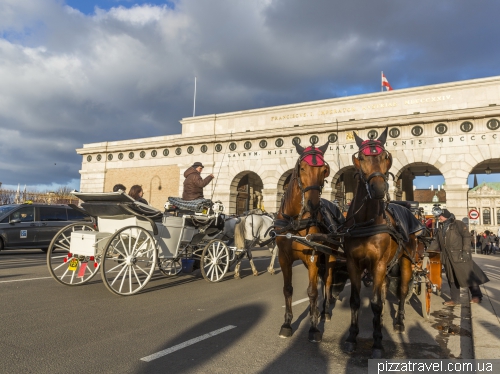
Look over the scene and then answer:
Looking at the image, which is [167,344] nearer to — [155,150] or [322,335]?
A: [322,335]

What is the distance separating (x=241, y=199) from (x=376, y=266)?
24.0 metres

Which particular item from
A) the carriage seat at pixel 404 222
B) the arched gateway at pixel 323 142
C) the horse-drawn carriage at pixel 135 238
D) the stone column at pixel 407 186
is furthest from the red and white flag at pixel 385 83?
the carriage seat at pixel 404 222

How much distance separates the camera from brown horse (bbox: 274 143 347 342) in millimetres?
4254

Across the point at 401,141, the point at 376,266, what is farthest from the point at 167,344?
the point at 401,141

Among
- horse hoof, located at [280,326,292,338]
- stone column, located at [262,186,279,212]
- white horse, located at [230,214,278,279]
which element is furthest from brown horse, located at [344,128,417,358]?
stone column, located at [262,186,279,212]

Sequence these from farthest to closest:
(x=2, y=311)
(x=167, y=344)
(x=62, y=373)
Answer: (x=2, y=311), (x=167, y=344), (x=62, y=373)

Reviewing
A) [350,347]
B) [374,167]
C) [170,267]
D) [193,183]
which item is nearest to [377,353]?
[350,347]

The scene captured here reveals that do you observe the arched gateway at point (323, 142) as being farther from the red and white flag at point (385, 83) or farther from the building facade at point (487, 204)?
the building facade at point (487, 204)

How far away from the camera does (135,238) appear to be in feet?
22.5

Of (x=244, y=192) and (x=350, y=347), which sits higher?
(x=244, y=192)

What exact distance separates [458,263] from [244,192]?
71.3 ft

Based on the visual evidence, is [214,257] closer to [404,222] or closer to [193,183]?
[193,183]

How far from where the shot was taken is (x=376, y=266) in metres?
4.20

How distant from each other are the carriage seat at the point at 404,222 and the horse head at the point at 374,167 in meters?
0.96
